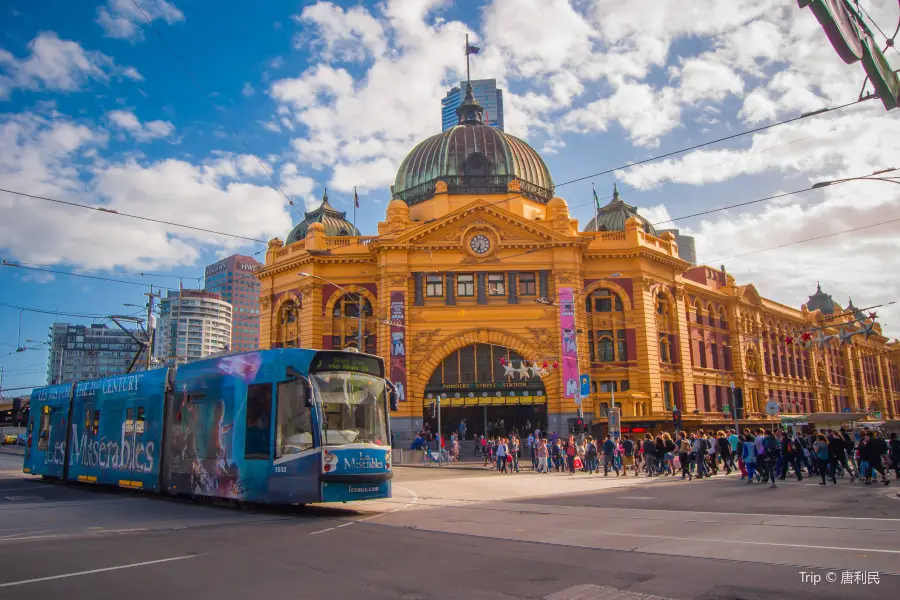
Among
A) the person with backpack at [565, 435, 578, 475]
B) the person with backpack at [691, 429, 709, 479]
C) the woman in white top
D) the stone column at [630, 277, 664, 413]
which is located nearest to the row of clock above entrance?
the stone column at [630, 277, 664, 413]

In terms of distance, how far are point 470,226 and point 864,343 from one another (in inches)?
2423

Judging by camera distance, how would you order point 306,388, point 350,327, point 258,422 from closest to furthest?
point 306,388, point 258,422, point 350,327

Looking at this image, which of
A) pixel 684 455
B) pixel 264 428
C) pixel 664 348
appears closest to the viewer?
pixel 264 428

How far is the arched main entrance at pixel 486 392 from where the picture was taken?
4484 centimetres

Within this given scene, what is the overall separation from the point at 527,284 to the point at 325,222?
19.3 meters

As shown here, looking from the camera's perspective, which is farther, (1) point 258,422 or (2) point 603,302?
(2) point 603,302

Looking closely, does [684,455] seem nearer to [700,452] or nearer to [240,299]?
[700,452]

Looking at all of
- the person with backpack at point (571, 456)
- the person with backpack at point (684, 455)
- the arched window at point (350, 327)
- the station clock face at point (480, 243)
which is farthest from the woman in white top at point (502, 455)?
the arched window at point (350, 327)

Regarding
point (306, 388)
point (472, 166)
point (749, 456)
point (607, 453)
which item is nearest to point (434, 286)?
point (472, 166)

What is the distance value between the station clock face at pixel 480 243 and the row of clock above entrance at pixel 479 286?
5.34 ft

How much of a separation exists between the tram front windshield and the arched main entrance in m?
28.2

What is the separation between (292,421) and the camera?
14.6 meters

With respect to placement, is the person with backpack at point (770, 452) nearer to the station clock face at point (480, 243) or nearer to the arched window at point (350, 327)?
the station clock face at point (480, 243)

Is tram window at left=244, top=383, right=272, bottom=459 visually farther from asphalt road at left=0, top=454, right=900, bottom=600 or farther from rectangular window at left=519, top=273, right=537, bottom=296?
rectangular window at left=519, top=273, right=537, bottom=296
